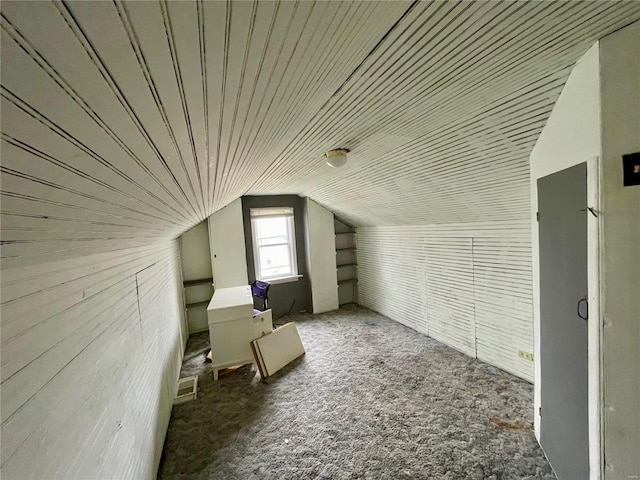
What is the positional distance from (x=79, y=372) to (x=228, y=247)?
132 inches

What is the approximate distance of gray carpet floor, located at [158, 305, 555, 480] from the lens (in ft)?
5.79

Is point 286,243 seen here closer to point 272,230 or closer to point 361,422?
point 272,230

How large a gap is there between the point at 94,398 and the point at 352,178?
2525mm

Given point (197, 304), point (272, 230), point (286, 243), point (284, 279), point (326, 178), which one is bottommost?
point (197, 304)

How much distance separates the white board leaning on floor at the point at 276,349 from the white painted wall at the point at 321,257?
149cm

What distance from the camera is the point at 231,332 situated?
297 centimetres

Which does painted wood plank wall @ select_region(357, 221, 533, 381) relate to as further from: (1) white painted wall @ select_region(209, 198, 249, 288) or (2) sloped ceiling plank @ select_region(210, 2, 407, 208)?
(2) sloped ceiling plank @ select_region(210, 2, 407, 208)

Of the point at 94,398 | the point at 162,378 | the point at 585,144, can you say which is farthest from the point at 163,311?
the point at 585,144

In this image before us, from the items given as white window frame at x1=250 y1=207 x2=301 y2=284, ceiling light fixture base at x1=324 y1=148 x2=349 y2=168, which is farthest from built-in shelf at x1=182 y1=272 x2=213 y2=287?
ceiling light fixture base at x1=324 y1=148 x2=349 y2=168

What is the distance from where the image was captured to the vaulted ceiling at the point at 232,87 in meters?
0.29

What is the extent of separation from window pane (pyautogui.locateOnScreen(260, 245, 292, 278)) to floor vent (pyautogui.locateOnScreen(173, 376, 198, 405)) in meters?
2.13

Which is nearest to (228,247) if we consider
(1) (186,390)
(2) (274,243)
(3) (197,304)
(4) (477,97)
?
(2) (274,243)

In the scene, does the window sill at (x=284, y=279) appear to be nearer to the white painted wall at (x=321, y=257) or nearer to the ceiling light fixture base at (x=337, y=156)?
the white painted wall at (x=321, y=257)

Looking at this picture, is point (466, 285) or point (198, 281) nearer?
point (466, 285)
